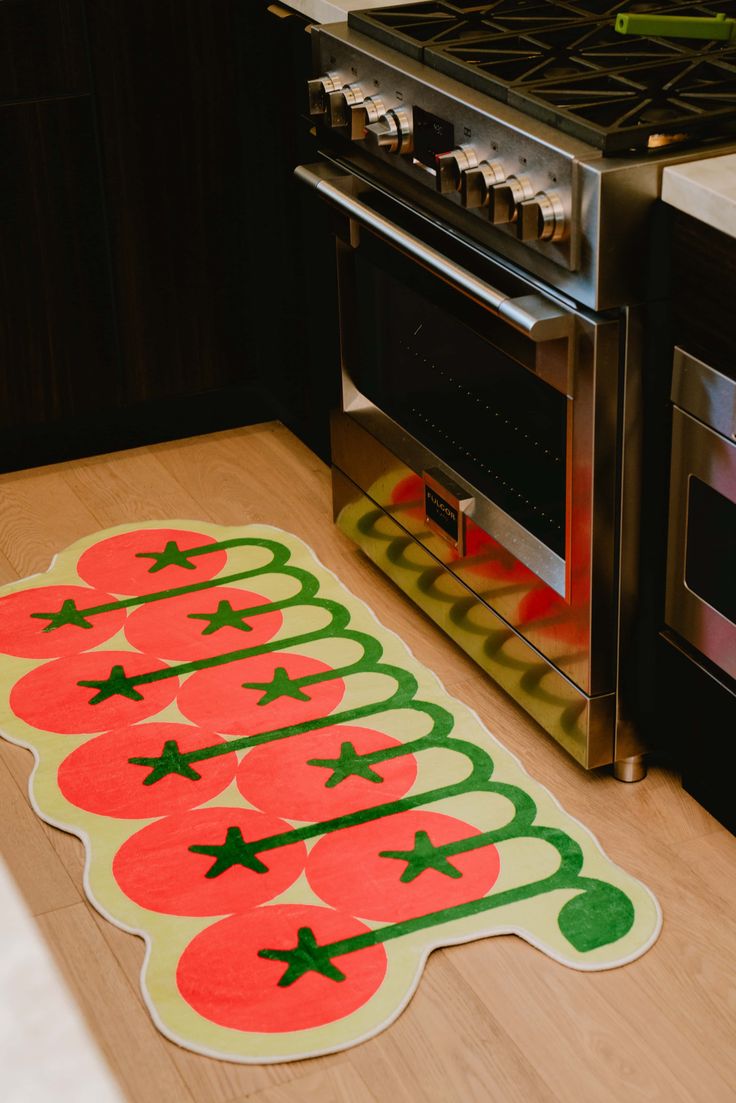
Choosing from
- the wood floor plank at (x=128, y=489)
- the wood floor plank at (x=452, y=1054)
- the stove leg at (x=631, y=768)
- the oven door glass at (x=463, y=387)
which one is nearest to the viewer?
the wood floor plank at (x=452, y=1054)

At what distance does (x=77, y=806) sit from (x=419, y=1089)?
26.7 inches

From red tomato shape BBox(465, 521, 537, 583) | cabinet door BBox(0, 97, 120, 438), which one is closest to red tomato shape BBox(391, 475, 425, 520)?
red tomato shape BBox(465, 521, 537, 583)

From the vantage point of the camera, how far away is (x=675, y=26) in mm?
1900

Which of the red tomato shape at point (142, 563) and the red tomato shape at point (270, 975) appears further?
the red tomato shape at point (142, 563)

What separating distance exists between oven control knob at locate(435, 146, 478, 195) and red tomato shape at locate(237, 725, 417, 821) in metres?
0.78

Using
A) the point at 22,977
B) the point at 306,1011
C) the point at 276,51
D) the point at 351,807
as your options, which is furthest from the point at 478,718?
the point at 276,51

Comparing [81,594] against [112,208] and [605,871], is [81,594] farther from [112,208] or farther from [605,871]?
[605,871]

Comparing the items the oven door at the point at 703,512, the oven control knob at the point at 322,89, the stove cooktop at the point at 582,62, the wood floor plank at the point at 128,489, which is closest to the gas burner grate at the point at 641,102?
the stove cooktop at the point at 582,62

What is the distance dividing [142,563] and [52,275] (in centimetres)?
60

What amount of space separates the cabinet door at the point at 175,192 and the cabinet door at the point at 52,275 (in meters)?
0.04

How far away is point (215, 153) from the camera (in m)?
2.85

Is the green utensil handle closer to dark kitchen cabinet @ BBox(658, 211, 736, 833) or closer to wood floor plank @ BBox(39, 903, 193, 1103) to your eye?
dark kitchen cabinet @ BBox(658, 211, 736, 833)

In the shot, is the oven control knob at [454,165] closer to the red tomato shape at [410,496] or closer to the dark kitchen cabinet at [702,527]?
the dark kitchen cabinet at [702,527]

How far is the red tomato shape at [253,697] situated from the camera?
221 centimetres
